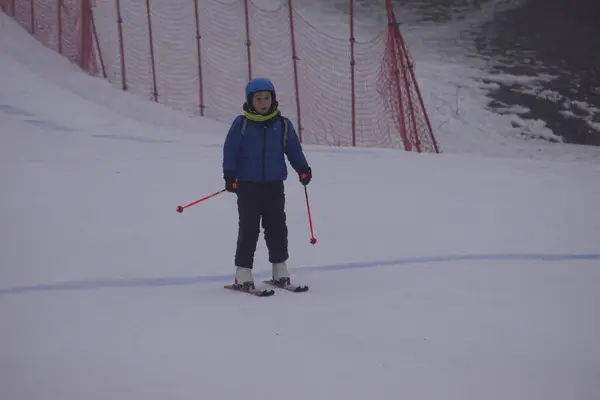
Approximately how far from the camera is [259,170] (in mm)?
6508

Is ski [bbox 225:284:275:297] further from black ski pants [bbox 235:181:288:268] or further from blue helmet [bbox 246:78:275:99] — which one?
blue helmet [bbox 246:78:275:99]

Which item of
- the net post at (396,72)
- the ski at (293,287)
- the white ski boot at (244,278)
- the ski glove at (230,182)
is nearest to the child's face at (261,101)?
the ski glove at (230,182)

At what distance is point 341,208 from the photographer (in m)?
9.64

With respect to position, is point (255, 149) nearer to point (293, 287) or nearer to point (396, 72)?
point (293, 287)

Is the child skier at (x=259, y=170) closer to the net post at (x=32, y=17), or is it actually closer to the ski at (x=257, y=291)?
the ski at (x=257, y=291)

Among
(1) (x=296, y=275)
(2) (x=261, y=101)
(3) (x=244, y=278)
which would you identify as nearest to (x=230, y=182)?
(2) (x=261, y=101)

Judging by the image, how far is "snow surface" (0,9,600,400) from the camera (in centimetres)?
477

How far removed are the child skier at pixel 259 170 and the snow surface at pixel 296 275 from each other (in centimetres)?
30

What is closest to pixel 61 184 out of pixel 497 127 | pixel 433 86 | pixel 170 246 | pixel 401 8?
pixel 170 246

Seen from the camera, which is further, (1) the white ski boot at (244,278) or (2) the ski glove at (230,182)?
(1) the white ski boot at (244,278)

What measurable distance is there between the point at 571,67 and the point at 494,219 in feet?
55.2

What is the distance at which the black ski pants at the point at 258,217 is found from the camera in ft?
21.5

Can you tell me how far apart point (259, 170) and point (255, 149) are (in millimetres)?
133

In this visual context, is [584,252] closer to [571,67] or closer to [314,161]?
[314,161]
